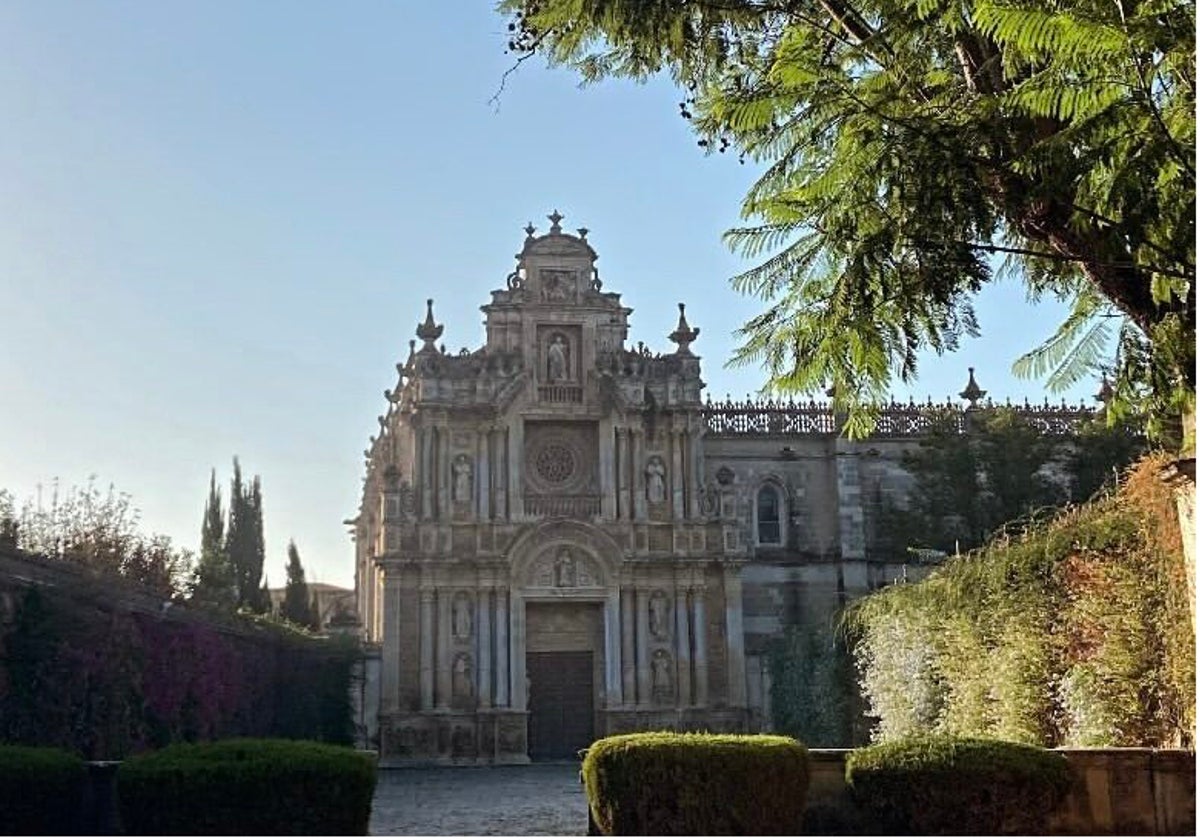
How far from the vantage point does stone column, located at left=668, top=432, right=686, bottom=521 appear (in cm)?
3531

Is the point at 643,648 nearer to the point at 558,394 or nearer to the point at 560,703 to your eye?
the point at 560,703

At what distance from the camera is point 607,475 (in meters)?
35.1

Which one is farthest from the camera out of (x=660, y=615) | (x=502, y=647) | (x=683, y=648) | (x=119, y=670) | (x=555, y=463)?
(x=555, y=463)

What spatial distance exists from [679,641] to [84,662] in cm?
1709

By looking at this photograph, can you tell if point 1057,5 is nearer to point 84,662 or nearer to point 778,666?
point 84,662

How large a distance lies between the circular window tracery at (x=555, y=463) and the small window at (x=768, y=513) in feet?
17.9

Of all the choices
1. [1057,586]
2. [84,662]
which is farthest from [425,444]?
[1057,586]

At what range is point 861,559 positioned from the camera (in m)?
36.8

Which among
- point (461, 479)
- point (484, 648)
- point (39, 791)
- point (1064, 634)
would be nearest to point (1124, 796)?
point (1064, 634)

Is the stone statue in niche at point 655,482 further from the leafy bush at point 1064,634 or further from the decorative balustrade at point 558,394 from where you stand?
the leafy bush at point 1064,634

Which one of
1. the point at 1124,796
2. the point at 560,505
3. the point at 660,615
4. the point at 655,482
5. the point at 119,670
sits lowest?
the point at 1124,796

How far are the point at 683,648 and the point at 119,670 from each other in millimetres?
15923

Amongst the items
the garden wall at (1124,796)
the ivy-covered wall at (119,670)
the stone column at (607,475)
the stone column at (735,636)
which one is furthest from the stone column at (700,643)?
the garden wall at (1124,796)

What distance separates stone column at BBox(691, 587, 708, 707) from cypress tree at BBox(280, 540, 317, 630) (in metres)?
13.9
